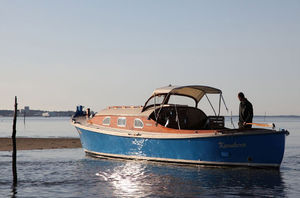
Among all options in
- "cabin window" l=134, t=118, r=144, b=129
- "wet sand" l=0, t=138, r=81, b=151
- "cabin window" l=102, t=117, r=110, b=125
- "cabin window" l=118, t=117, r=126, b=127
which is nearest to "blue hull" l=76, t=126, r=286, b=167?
"cabin window" l=134, t=118, r=144, b=129

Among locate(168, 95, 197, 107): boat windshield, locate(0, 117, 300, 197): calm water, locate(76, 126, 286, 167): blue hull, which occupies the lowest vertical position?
locate(0, 117, 300, 197): calm water

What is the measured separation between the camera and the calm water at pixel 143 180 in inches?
552

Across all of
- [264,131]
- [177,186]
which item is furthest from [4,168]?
[264,131]

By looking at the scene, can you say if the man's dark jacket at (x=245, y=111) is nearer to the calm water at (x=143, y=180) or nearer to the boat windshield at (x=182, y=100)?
the calm water at (x=143, y=180)

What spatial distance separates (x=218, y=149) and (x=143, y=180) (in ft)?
11.9

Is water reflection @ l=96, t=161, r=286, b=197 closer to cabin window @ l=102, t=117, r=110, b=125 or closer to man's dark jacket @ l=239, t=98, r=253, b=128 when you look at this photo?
man's dark jacket @ l=239, t=98, r=253, b=128

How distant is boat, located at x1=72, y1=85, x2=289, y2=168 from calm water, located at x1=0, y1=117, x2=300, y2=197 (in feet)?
1.85

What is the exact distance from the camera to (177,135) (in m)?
18.9

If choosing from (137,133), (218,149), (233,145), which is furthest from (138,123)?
(233,145)

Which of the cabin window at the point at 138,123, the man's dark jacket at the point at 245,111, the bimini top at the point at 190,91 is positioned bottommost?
the cabin window at the point at 138,123

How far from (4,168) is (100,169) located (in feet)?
14.5

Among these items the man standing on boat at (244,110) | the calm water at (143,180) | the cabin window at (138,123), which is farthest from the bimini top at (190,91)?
the calm water at (143,180)

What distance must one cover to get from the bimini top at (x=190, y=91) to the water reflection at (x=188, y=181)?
12.0 feet

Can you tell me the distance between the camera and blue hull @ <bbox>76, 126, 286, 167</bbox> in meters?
17.4
